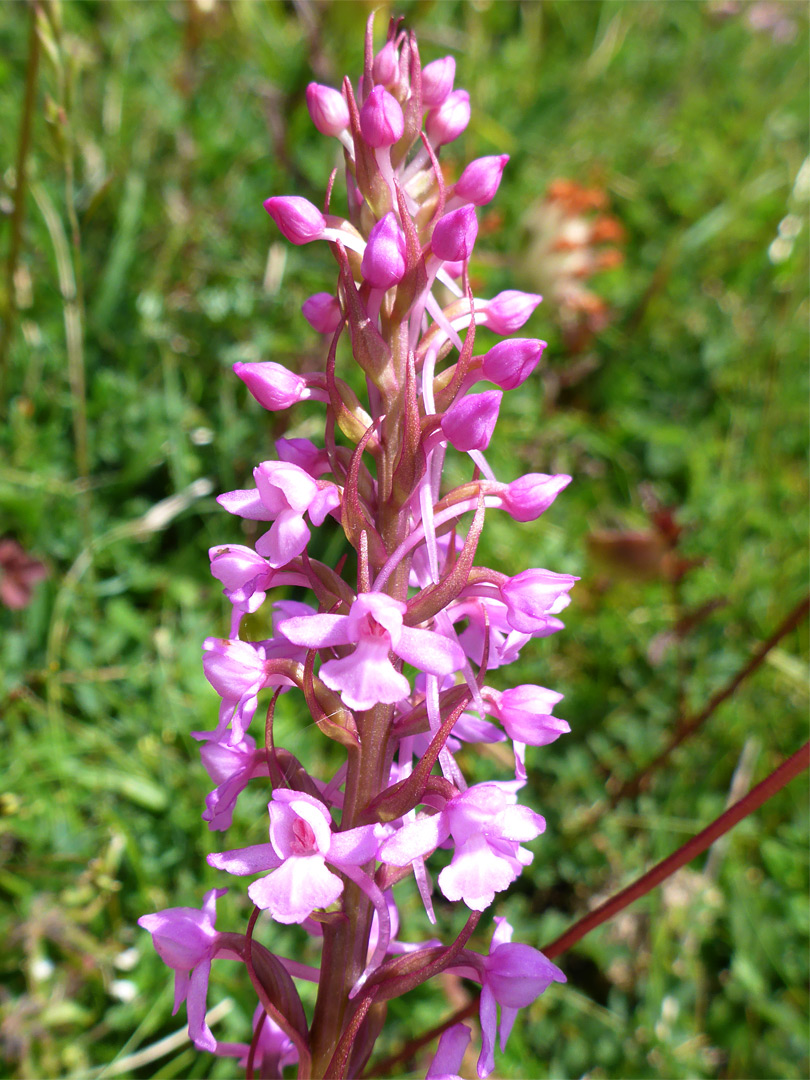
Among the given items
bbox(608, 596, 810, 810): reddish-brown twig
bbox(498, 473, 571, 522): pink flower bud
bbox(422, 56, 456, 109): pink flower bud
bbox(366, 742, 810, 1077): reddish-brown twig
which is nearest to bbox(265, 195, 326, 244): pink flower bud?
bbox(422, 56, 456, 109): pink flower bud

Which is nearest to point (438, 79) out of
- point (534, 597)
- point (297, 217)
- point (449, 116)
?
point (449, 116)

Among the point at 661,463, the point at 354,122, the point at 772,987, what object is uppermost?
the point at 354,122

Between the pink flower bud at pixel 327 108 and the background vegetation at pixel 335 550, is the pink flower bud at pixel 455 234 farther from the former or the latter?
the background vegetation at pixel 335 550

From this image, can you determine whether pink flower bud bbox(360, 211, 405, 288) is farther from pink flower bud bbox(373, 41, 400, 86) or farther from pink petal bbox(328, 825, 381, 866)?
pink petal bbox(328, 825, 381, 866)

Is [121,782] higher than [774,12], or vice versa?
[774,12]

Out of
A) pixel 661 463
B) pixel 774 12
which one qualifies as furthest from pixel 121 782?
pixel 774 12

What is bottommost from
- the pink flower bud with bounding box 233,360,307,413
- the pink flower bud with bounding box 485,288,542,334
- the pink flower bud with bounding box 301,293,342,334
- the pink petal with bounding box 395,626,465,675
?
the pink petal with bounding box 395,626,465,675

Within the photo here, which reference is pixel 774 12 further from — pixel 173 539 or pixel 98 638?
pixel 98 638
